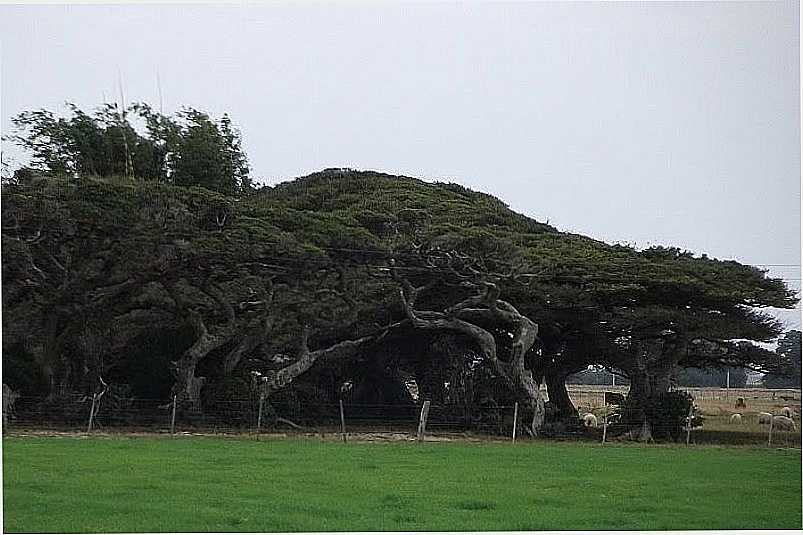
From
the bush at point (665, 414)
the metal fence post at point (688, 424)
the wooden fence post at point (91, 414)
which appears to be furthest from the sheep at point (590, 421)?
the wooden fence post at point (91, 414)

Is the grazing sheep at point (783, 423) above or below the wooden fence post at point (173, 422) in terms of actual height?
above

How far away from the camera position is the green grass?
7.96 m

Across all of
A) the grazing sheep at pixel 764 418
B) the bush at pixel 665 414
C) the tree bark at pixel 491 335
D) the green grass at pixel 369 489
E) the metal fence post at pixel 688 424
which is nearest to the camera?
the green grass at pixel 369 489

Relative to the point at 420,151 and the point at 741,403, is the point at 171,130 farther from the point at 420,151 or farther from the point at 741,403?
the point at 741,403

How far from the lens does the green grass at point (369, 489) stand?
7.96 meters

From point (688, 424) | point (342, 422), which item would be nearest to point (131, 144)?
point (342, 422)

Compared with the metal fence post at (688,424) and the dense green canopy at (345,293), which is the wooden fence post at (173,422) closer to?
the dense green canopy at (345,293)

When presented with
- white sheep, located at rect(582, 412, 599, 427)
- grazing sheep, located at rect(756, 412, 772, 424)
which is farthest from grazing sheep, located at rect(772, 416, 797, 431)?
white sheep, located at rect(582, 412, 599, 427)

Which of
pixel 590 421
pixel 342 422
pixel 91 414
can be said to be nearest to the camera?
pixel 91 414

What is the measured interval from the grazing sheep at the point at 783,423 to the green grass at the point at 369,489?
346cm

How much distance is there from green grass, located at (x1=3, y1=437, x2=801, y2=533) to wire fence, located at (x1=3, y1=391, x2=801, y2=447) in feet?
5.78

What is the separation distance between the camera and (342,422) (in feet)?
45.8

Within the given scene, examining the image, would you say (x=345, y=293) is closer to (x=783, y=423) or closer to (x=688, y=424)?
(x=688, y=424)

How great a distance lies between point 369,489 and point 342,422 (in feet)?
16.2
